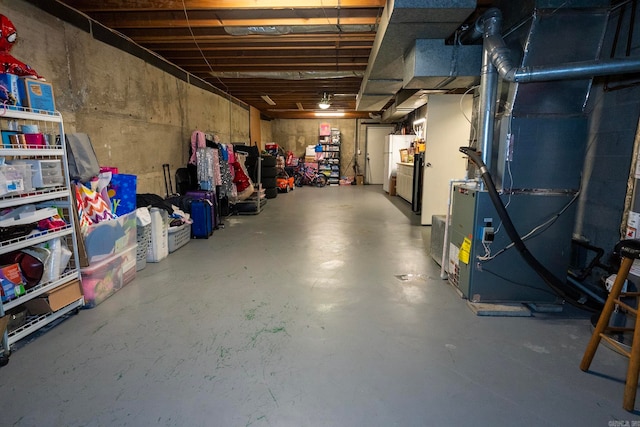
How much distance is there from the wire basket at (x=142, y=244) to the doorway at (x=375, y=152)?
383 inches

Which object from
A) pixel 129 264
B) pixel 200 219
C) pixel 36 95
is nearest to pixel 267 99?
pixel 200 219

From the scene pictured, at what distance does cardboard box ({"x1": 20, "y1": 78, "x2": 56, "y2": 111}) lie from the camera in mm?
2135

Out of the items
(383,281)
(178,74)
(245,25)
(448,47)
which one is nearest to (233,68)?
(178,74)

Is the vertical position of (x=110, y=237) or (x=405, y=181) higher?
(x=405, y=181)

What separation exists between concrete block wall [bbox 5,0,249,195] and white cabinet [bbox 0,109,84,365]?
0.76 meters

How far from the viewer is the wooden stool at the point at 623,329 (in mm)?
1597

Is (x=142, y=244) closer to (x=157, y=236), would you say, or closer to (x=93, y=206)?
(x=157, y=236)

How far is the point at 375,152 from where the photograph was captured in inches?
482

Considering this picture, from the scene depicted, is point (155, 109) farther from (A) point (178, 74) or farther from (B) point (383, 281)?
(B) point (383, 281)

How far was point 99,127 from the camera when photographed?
3537 millimetres

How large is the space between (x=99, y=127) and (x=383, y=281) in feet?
11.1

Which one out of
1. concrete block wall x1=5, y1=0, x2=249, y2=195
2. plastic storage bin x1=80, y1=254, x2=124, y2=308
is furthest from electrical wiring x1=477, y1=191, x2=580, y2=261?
concrete block wall x1=5, y1=0, x2=249, y2=195

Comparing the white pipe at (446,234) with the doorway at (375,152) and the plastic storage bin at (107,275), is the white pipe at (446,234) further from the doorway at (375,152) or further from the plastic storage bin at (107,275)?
the doorway at (375,152)

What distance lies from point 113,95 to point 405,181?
598 centimetres
